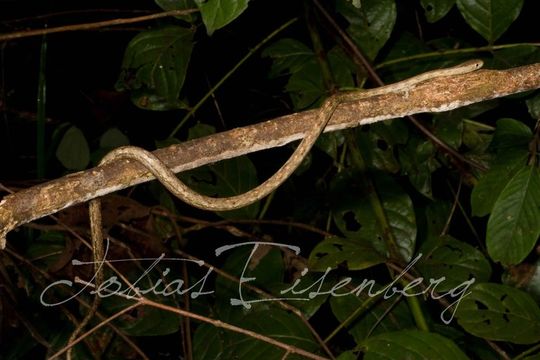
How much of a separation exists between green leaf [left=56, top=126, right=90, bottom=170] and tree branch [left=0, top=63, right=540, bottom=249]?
1160mm

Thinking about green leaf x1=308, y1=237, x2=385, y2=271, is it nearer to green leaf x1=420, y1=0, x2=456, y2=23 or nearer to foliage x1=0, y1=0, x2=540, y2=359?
foliage x1=0, y1=0, x2=540, y2=359

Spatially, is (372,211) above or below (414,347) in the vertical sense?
below

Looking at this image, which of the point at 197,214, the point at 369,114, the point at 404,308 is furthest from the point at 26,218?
the point at 197,214

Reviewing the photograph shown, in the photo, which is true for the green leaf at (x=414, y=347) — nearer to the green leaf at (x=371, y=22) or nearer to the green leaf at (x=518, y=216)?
the green leaf at (x=518, y=216)

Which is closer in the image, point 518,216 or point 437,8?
point 518,216

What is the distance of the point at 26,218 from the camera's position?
3.09ft

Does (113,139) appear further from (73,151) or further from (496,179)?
(496,179)

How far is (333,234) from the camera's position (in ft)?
6.41

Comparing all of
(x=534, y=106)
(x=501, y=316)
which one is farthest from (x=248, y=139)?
(x=534, y=106)

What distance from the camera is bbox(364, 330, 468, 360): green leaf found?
114cm

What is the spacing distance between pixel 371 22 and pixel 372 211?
1.98 feet

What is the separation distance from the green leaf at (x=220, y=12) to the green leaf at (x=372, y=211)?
95 centimetres

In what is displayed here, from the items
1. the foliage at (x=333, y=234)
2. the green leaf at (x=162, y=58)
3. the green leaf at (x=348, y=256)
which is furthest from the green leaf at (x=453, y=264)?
the green leaf at (x=162, y=58)

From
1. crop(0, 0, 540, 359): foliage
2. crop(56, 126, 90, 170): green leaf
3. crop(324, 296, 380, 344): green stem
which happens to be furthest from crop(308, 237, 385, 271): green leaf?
crop(56, 126, 90, 170): green leaf
